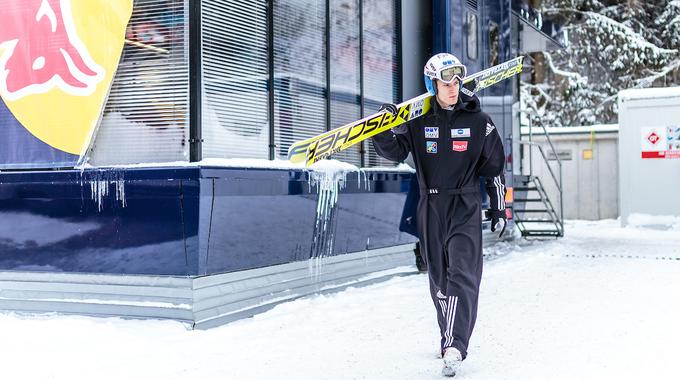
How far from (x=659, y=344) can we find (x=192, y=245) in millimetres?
2874

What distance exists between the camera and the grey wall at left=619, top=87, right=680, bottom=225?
12375 millimetres

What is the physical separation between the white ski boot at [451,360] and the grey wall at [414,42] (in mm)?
4056

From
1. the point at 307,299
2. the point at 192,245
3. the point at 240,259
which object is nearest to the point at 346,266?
the point at 307,299

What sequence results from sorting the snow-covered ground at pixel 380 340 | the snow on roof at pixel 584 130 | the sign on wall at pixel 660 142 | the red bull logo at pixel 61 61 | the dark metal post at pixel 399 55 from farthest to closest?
1. the snow on roof at pixel 584 130
2. the sign on wall at pixel 660 142
3. the dark metal post at pixel 399 55
4. the red bull logo at pixel 61 61
5. the snow-covered ground at pixel 380 340

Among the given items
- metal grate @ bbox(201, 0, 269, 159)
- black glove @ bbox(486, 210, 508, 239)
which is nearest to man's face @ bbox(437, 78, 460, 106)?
black glove @ bbox(486, 210, 508, 239)

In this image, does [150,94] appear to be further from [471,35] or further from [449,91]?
[471,35]

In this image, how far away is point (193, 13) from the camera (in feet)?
16.8

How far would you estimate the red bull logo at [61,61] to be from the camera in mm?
5215

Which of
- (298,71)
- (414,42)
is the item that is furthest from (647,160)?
(298,71)

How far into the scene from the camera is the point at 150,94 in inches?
204

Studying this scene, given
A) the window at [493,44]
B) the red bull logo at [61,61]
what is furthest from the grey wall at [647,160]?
the red bull logo at [61,61]

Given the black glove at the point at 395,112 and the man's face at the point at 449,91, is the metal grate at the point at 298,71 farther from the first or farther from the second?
the man's face at the point at 449,91

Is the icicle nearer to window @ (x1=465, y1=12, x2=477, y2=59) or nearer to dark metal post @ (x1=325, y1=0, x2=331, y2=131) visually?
dark metal post @ (x1=325, y1=0, x2=331, y2=131)

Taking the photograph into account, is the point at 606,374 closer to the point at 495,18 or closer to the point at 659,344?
the point at 659,344
